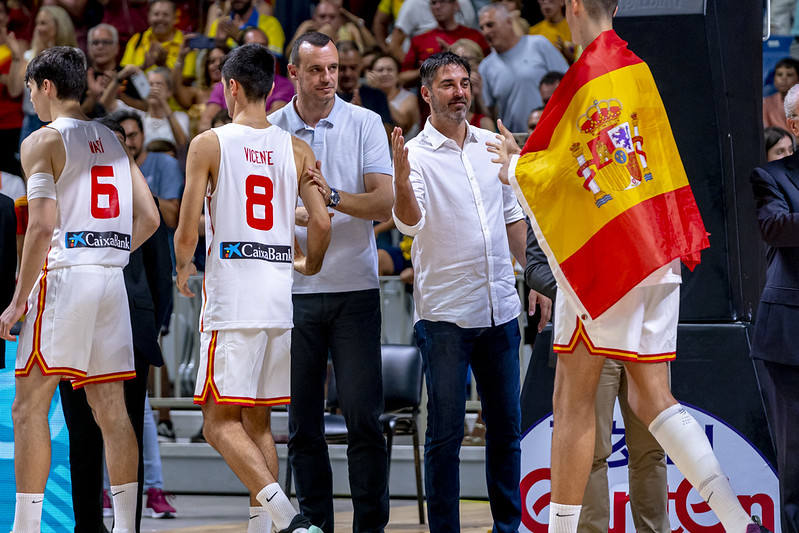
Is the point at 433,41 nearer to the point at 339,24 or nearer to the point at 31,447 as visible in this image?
the point at 339,24

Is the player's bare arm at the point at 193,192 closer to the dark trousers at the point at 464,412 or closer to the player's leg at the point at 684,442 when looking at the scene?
the dark trousers at the point at 464,412

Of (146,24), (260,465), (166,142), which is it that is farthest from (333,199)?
(146,24)

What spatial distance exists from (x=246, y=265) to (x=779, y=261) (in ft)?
7.44

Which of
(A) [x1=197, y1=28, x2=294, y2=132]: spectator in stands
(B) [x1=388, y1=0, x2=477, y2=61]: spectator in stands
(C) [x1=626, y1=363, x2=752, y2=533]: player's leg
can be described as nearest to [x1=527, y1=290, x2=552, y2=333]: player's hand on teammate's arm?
(C) [x1=626, y1=363, x2=752, y2=533]: player's leg

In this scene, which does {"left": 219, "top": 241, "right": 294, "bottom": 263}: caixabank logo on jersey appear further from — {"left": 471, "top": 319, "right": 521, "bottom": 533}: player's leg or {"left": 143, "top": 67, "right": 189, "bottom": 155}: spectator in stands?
{"left": 143, "top": 67, "right": 189, "bottom": 155}: spectator in stands

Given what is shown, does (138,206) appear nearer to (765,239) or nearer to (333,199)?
(333,199)

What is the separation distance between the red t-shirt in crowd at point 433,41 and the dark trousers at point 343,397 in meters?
4.74

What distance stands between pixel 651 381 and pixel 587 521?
2.94 ft

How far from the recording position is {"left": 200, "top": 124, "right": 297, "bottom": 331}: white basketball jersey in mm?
4652

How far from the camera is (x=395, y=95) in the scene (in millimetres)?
9203

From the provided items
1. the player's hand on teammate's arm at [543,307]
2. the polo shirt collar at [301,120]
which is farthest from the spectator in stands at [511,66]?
the player's hand on teammate's arm at [543,307]

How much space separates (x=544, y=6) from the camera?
975 centimetres

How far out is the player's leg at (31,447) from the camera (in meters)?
4.78

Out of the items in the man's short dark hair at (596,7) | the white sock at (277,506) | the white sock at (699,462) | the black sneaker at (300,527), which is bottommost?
the black sneaker at (300,527)
